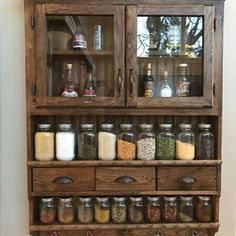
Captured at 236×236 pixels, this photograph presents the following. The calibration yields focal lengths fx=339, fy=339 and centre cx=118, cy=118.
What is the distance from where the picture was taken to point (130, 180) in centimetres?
167

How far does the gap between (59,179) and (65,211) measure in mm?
176

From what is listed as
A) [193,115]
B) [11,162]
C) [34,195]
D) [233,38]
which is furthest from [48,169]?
[233,38]

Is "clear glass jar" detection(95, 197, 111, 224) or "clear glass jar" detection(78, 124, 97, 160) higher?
"clear glass jar" detection(78, 124, 97, 160)

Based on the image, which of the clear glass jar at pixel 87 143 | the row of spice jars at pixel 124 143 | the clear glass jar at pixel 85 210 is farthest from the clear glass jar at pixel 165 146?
the clear glass jar at pixel 85 210

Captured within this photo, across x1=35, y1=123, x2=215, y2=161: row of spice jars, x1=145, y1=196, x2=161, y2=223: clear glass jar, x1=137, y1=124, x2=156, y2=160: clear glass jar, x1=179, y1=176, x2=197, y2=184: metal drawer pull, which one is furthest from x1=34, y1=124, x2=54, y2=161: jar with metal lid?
x1=179, y1=176, x2=197, y2=184: metal drawer pull

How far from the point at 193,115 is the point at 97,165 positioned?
0.53 meters

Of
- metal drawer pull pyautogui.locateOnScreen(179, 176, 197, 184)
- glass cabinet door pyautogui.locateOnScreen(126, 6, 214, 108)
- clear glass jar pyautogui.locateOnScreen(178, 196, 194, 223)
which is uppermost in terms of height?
glass cabinet door pyautogui.locateOnScreen(126, 6, 214, 108)

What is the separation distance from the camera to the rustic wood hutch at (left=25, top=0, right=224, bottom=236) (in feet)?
5.24

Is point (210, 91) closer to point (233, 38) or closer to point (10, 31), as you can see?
point (233, 38)

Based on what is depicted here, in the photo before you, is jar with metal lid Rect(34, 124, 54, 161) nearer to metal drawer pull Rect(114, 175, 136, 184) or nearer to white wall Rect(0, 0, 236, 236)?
white wall Rect(0, 0, 236, 236)

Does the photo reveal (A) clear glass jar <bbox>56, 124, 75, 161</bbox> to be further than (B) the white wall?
No

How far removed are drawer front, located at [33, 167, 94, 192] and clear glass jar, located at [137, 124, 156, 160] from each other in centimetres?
26

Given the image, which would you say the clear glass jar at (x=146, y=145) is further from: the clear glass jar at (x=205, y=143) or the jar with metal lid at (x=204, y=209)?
the jar with metal lid at (x=204, y=209)

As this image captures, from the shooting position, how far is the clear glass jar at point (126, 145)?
169 cm
